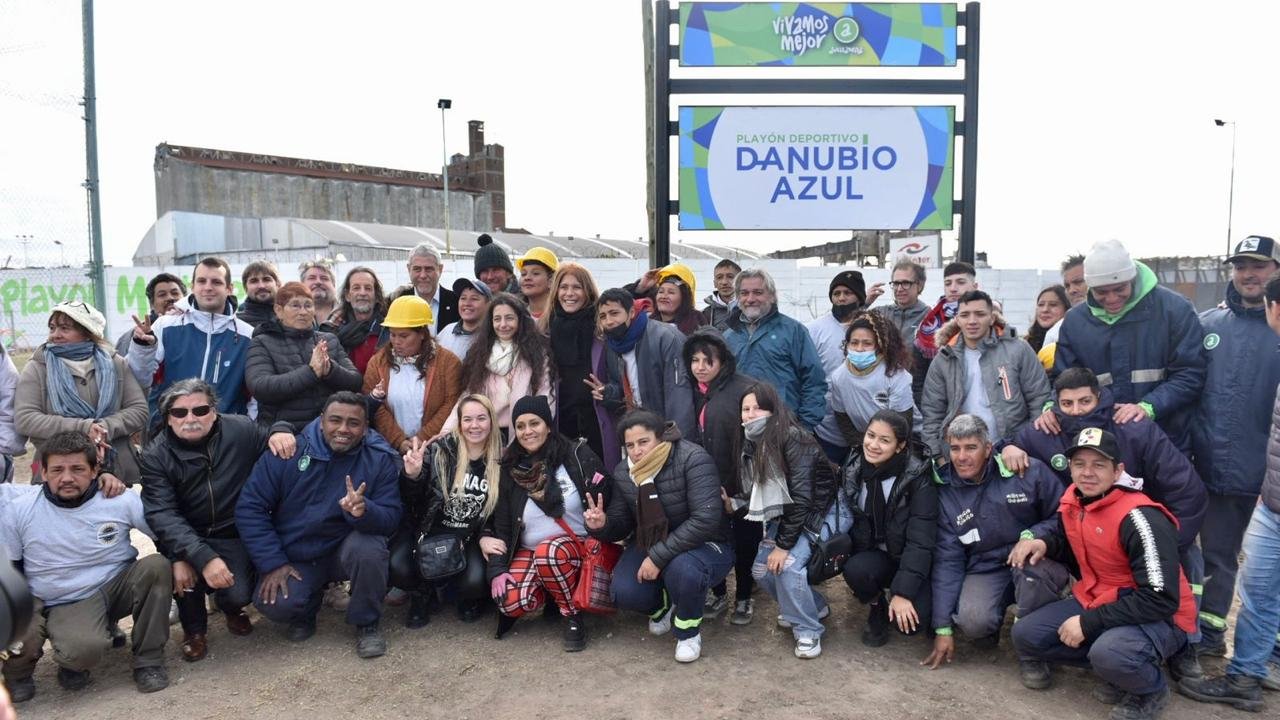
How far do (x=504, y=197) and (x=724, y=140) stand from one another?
153ft

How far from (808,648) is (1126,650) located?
137 cm

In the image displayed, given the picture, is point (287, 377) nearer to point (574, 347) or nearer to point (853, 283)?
point (574, 347)

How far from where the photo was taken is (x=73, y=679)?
12.4 ft

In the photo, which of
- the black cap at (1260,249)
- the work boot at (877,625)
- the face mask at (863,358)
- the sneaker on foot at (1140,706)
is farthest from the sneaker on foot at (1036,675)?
the black cap at (1260,249)

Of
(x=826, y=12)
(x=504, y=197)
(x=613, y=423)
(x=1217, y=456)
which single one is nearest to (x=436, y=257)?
(x=613, y=423)

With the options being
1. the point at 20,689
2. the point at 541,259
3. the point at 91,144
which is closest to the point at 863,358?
the point at 541,259

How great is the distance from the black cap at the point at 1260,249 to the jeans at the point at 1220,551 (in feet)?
3.77

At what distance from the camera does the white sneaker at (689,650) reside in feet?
12.9

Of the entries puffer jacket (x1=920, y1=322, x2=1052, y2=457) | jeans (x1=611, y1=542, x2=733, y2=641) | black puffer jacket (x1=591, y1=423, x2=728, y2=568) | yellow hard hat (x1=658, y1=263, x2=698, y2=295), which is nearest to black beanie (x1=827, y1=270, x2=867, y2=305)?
yellow hard hat (x1=658, y1=263, x2=698, y2=295)

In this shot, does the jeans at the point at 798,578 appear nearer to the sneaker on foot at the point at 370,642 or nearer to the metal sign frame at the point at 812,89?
the sneaker on foot at the point at 370,642

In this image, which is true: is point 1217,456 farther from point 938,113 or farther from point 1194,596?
point 938,113

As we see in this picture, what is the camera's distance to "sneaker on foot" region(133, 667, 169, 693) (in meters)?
3.75

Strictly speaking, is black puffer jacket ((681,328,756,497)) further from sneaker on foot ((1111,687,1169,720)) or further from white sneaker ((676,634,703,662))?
sneaker on foot ((1111,687,1169,720))

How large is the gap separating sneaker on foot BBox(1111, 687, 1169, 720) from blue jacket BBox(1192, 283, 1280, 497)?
3.74ft
